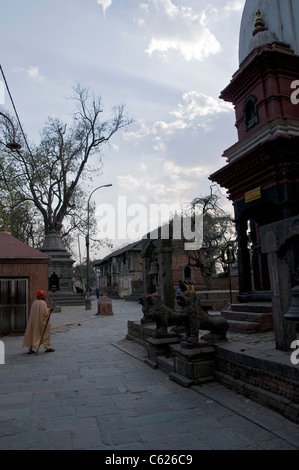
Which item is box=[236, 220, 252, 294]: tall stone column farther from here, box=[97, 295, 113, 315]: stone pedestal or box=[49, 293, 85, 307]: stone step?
box=[49, 293, 85, 307]: stone step

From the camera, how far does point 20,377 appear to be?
19.4ft

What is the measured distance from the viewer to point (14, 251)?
11.5 meters

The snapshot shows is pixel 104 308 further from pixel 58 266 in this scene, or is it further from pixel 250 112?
pixel 250 112

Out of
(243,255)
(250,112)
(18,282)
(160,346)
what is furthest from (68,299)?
(250,112)

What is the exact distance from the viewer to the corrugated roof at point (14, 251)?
1128 cm

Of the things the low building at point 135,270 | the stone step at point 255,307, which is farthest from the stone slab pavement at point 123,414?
the low building at point 135,270

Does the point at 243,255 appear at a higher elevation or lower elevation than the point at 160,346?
higher

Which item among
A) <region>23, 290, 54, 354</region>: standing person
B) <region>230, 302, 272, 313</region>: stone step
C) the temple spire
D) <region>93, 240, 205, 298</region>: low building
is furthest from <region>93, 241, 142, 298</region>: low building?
the temple spire

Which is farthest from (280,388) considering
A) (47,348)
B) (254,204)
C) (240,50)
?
(240,50)

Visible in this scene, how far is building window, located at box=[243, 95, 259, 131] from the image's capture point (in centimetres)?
896

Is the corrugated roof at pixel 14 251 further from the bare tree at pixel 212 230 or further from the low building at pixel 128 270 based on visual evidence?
the low building at pixel 128 270

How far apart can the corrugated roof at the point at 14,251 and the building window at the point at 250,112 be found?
7.83 m

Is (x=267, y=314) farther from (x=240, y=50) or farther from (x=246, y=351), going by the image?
(x=240, y=50)

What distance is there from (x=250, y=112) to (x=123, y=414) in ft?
27.4
